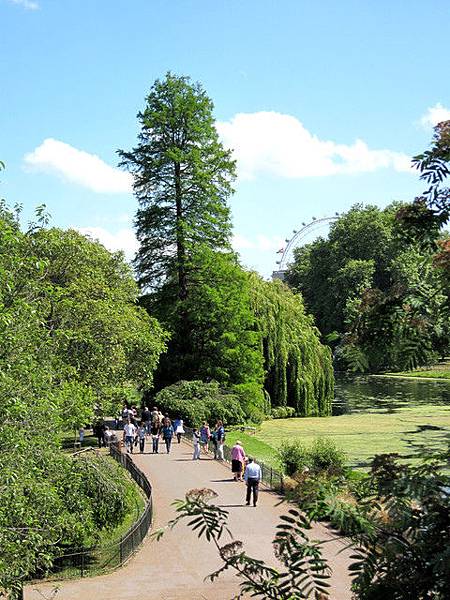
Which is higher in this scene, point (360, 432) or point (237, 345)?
point (237, 345)

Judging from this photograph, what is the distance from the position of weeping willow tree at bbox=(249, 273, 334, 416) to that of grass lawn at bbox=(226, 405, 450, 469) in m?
1.80

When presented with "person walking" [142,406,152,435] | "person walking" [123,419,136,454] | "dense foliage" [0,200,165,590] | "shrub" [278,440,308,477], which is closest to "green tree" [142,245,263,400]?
"person walking" [142,406,152,435]

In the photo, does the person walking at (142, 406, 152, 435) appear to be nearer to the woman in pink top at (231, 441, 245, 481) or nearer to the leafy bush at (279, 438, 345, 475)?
the woman in pink top at (231, 441, 245, 481)

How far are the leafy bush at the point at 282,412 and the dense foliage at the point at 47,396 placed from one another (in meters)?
17.5

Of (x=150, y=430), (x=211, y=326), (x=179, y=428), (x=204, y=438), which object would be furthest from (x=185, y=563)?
(x=211, y=326)

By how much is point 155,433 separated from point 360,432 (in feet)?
36.4

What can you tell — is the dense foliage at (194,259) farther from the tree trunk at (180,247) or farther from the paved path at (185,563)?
the paved path at (185,563)

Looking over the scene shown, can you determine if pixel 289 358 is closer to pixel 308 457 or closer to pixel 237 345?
pixel 237 345

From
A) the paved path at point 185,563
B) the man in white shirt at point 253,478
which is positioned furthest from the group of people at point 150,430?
the man in white shirt at point 253,478

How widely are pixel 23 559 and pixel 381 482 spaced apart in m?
8.20

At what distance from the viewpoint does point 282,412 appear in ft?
142

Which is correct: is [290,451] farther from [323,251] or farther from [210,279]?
[323,251]

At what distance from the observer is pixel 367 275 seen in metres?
77.8

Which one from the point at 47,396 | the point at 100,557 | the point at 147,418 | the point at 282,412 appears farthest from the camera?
the point at 282,412
